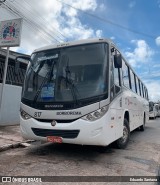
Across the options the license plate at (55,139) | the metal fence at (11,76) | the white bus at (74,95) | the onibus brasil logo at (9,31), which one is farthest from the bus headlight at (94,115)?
the metal fence at (11,76)

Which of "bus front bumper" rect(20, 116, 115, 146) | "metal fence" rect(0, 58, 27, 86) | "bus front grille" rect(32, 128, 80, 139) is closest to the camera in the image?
"bus front bumper" rect(20, 116, 115, 146)

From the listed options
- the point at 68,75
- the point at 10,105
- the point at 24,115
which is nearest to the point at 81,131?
the point at 68,75

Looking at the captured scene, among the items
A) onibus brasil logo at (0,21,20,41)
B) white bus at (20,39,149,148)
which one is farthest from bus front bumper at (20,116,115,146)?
onibus brasil logo at (0,21,20,41)

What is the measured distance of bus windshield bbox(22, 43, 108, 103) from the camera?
579cm

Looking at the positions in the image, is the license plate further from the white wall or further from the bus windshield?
the white wall

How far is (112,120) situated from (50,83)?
1.81 m

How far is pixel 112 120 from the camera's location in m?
5.99

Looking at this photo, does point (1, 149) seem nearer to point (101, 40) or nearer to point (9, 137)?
point (9, 137)

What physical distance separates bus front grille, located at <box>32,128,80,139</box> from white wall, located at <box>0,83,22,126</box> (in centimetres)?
570

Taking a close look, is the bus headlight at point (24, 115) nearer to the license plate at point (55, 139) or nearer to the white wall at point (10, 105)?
the license plate at point (55, 139)

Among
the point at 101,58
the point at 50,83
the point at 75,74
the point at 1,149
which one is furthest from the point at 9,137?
the point at 101,58

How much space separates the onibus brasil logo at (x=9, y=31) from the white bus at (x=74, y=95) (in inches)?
94.8

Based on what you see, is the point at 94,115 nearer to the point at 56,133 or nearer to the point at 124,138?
the point at 56,133

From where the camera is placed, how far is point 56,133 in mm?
5777
